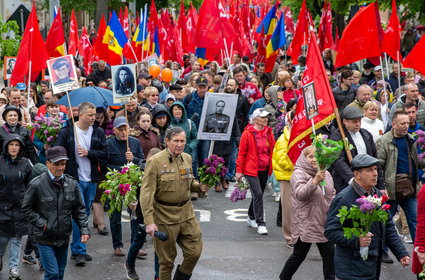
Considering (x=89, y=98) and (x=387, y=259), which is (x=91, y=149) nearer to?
(x=89, y=98)

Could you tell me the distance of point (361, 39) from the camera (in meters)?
12.7

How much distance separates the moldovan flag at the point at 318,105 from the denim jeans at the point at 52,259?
2.75 m

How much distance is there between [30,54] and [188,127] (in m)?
2.95

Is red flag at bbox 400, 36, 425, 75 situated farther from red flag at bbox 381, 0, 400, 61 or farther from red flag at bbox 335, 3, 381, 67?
red flag at bbox 381, 0, 400, 61

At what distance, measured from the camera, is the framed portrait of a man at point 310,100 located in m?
8.71

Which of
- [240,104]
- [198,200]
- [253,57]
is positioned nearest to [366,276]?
[198,200]

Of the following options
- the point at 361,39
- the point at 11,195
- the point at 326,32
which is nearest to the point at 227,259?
the point at 11,195

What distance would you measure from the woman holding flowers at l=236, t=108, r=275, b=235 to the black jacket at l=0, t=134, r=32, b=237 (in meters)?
3.30

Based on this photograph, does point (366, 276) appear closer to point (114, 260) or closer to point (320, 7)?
point (114, 260)

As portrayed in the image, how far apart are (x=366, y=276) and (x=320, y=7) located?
33.3 meters

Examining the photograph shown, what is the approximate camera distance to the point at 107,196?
952 cm

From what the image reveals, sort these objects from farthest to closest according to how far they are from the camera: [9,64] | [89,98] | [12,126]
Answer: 1. [9,64]
2. [89,98]
3. [12,126]

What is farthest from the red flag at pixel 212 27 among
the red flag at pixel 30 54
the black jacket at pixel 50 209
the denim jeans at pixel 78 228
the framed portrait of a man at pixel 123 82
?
the black jacket at pixel 50 209

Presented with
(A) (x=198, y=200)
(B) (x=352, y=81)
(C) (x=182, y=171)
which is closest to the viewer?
(C) (x=182, y=171)
